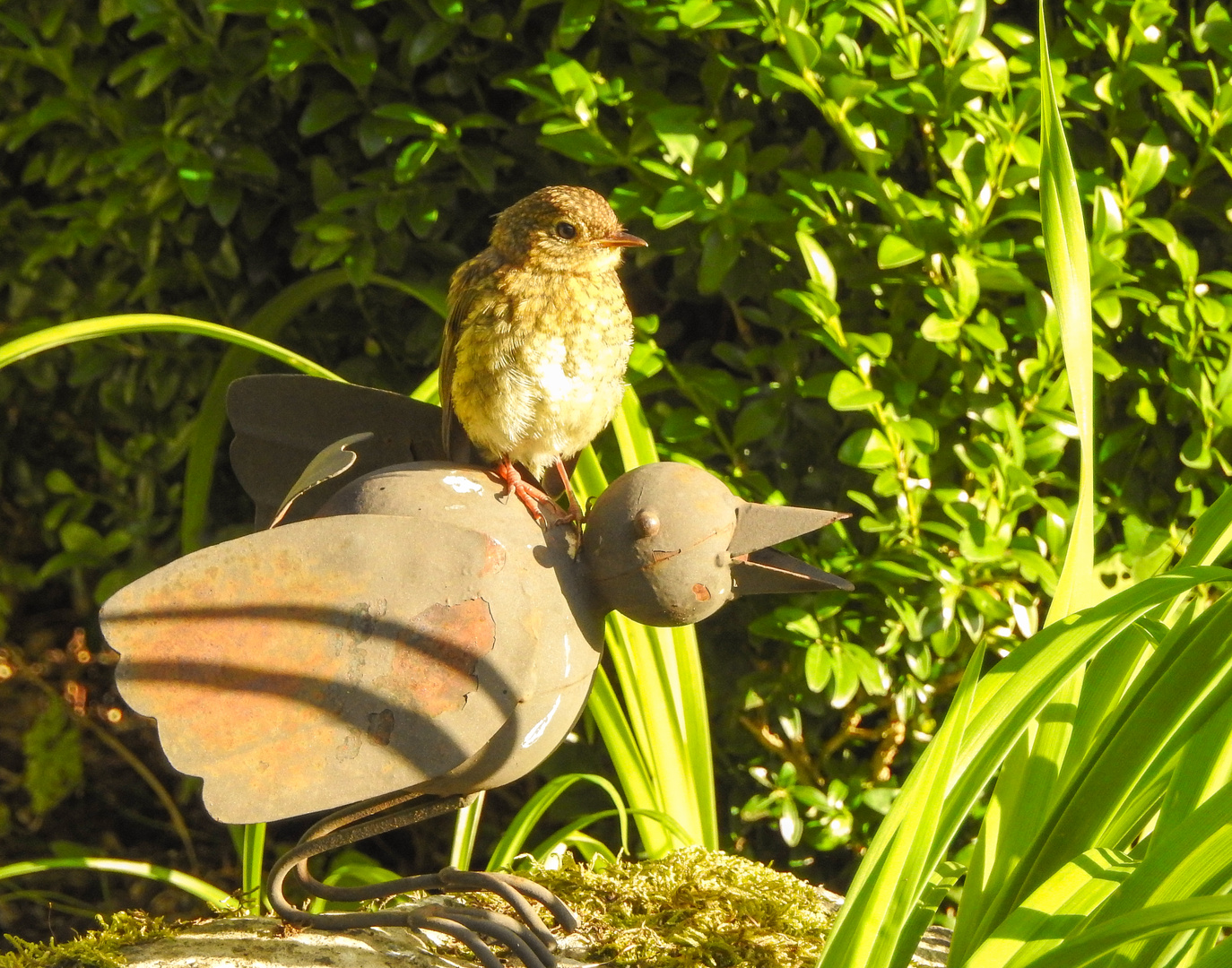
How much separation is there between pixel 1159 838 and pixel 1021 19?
167 centimetres

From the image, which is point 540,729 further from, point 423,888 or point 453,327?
point 453,327

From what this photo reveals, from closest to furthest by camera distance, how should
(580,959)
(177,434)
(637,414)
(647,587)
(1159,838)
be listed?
1. (1159,838)
2. (647,587)
3. (580,959)
4. (637,414)
5. (177,434)

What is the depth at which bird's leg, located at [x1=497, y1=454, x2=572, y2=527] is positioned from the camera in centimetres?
131

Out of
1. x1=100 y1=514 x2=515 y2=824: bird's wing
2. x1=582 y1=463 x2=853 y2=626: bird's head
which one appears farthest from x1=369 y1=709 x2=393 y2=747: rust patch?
x1=582 y1=463 x2=853 y2=626: bird's head

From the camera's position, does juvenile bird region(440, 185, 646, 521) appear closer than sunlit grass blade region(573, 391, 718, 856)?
Yes

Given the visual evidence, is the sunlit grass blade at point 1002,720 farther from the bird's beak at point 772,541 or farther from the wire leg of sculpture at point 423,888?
the wire leg of sculpture at point 423,888

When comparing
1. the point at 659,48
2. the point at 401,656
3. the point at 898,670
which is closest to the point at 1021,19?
the point at 659,48

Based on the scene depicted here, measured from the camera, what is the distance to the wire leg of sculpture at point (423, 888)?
129cm

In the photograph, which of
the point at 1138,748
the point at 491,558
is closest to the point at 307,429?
the point at 491,558

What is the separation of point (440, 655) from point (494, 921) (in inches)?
15.2

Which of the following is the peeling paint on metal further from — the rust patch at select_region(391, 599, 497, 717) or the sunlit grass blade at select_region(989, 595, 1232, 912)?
the sunlit grass blade at select_region(989, 595, 1232, 912)

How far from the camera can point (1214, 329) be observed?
196 centimetres

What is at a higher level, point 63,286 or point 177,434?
point 63,286

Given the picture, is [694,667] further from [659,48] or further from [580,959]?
[659,48]
